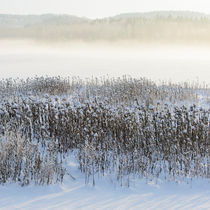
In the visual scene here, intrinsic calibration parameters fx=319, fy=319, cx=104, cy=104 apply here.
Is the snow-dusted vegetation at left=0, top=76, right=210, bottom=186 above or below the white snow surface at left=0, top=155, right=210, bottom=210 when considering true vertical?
above

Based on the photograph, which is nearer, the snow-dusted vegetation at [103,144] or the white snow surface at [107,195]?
the white snow surface at [107,195]

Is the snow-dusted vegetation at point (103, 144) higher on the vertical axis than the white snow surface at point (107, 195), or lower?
higher

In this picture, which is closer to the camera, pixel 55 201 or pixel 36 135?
pixel 55 201

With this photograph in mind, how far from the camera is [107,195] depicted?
14.7 feet

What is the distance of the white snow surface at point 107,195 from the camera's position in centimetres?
417

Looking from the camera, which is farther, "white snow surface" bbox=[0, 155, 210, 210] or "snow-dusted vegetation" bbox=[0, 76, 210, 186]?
"snow-dusted vegetation" bbox=[0, 76, 210, 186]

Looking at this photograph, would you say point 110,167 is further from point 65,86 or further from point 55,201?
point 65,86

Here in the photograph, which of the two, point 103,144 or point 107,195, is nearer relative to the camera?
point 107,195

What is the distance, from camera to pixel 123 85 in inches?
544

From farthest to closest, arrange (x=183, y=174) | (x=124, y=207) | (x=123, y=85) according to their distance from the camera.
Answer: (x=123, y=85), (x=183, y=174), (x=124, y=207)

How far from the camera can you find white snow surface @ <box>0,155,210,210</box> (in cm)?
417

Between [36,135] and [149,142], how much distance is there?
2.55 meters

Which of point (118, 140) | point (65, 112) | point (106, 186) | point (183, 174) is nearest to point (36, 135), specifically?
point (65, 112)

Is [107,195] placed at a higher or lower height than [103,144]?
lower
